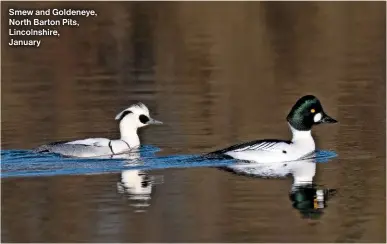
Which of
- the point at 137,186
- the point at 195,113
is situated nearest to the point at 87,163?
the point at 137,186

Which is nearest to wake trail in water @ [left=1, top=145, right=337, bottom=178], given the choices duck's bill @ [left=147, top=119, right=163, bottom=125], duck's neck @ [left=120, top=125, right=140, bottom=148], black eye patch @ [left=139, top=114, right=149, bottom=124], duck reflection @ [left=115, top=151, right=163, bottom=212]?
duck reflection @ [left=115, top=151, right=163, bottom=212]

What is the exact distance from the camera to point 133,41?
89.0ft

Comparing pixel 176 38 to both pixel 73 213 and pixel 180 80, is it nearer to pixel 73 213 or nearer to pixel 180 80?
pixel 180 80

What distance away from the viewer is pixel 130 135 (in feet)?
52.3

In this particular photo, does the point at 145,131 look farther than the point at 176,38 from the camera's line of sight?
No

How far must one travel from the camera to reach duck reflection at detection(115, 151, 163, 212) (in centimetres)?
1203

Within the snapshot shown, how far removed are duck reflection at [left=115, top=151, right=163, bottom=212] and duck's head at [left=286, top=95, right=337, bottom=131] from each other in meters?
2.11

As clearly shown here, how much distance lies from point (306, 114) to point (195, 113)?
2776mm

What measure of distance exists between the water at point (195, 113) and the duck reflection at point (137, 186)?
0.03 metres

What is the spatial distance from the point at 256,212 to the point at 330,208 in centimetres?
77

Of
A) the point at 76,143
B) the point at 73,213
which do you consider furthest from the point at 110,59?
the point at 73,213

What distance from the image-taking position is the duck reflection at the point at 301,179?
11.7 m

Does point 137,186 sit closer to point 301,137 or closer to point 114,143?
point 114,143

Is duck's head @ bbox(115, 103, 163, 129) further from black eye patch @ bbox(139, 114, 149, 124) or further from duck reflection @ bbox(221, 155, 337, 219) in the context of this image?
duck reflection @ bbox(221, 155, 337, 219)
